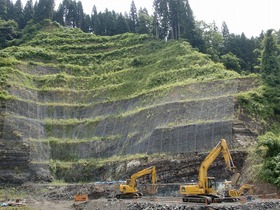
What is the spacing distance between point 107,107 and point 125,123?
6.19 m

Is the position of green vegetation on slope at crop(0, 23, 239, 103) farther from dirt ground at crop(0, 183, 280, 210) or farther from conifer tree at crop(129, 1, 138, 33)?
dirt ground at crop(0, 183, 280, 210)

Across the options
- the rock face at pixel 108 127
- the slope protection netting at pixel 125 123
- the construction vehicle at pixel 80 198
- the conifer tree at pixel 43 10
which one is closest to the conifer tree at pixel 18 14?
the conifer tree at pixel 43 10

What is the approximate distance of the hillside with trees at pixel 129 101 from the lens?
138ft

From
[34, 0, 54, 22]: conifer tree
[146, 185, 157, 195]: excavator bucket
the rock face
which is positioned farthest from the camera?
[34, 0, 54, 22]: conifer tree

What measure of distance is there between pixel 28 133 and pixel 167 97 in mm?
17788

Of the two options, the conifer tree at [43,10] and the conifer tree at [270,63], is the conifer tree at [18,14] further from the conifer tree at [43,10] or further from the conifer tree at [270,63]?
the conifer tree at [270,63]

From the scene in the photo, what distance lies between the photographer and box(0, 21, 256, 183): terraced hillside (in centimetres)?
4312

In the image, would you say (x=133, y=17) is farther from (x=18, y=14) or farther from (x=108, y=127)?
(x=108, y=127)

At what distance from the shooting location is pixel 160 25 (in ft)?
276

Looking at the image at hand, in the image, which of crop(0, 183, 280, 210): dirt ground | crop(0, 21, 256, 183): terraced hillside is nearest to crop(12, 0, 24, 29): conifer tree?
crop(0, 21, 256, 183): terraced hillside

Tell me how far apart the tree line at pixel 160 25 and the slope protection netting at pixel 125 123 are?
52.6 ft

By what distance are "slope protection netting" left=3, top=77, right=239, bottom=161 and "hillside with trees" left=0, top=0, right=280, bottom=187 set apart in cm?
14

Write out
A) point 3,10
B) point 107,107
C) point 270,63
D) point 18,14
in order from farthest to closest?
point 18,14
point 3,10
point 107,107
point 270,63

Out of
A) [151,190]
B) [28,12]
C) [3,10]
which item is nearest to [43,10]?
[28,12]
